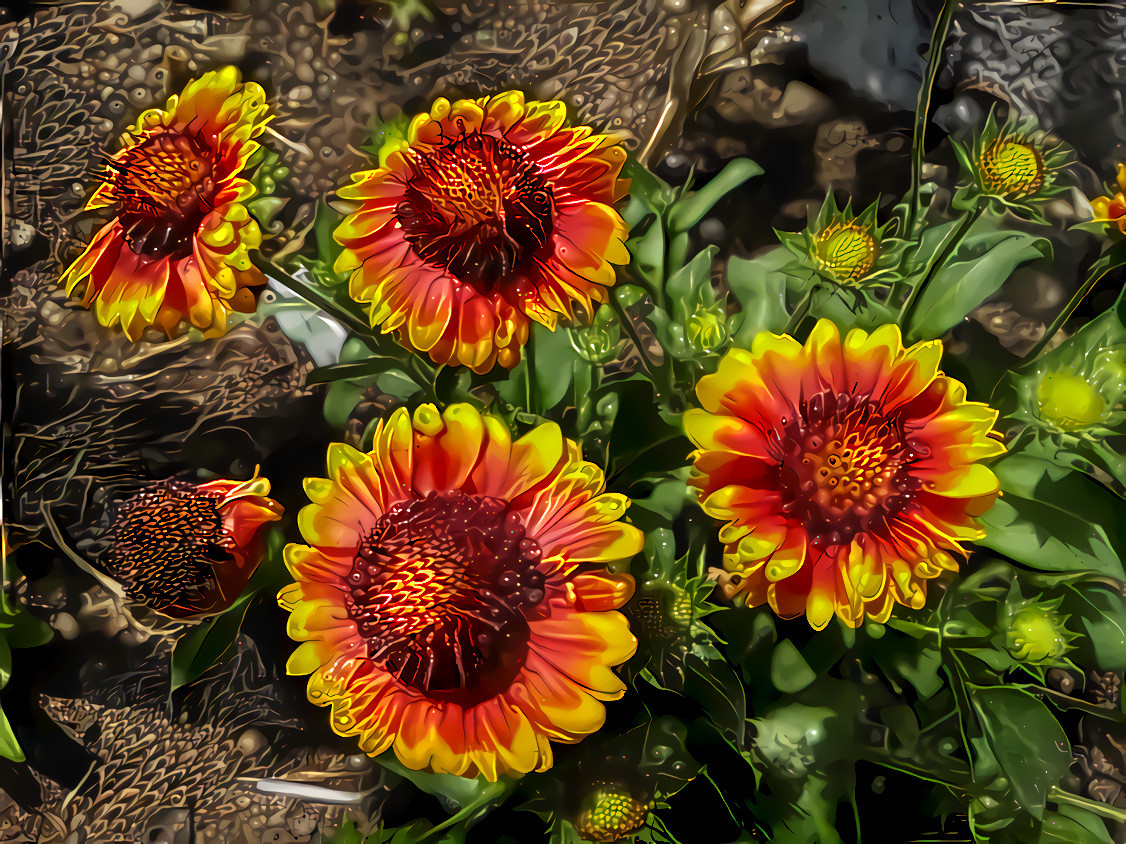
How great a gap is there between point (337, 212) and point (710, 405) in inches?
9.4

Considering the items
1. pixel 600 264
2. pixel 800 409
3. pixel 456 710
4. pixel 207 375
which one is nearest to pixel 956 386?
pixel 800 409

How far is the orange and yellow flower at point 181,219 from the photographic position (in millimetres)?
428

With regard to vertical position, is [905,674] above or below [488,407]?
below

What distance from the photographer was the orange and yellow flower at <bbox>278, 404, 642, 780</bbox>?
1.25ft

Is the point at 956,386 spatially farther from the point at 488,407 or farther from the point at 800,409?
the point at 488,407

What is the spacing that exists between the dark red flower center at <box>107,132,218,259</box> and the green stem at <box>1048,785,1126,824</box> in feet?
1.90

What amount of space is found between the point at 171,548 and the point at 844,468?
0.37 m

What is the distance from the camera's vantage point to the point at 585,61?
43 cm

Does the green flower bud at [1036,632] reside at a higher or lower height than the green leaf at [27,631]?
higher

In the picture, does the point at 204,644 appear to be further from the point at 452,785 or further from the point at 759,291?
the point at 759,291

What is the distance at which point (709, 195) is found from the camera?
423 millimetres

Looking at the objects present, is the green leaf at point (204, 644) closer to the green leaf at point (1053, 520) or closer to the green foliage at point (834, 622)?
the green foliage at point (834, 622)

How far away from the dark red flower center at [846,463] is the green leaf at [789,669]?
7cm

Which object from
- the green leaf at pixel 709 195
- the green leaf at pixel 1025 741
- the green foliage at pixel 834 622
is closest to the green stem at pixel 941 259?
the green foliage at pixel 834 622
